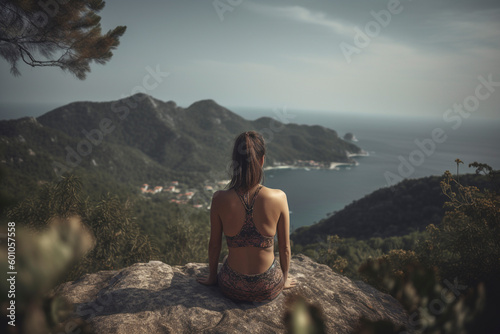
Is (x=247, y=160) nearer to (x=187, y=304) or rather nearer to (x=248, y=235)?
(x=248, y=235)

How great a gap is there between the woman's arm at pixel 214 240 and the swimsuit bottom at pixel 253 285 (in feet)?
0.88

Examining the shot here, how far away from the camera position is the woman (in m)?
2.95

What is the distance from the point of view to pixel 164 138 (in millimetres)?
107938

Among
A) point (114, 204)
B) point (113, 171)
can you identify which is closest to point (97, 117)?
point (113, 171)

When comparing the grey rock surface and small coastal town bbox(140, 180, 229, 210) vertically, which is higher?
the grey rock surface

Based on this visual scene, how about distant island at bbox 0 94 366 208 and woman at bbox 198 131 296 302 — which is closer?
woman at bbox 198 131 296 302

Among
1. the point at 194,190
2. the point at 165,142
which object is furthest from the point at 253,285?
the point at 165,142

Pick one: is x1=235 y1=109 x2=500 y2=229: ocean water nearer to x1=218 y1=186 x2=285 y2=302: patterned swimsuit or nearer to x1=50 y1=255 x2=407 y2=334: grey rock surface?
x1=50 y1=255 x2=407 y2=334: grey rock surface

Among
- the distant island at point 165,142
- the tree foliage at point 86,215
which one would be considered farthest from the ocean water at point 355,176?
the tree foliage at point 86,215

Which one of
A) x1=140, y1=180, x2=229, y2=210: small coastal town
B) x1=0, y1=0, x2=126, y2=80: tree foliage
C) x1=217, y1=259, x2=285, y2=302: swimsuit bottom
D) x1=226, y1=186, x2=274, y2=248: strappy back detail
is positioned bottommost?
x1=140, y1=180, x2=229, y2=210: small coastal town

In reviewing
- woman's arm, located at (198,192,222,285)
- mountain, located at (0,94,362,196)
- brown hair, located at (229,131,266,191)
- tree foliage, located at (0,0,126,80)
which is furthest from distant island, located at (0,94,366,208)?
brown hair, located at (229,131,266,191)

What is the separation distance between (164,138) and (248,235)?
367 ft

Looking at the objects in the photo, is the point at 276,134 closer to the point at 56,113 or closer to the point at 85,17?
the point at 56,113

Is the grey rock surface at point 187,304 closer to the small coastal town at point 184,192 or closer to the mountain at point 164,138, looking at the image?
the small coastal town at point 184,192
